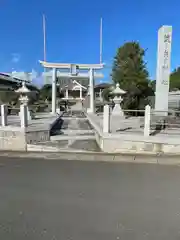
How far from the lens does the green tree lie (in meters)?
19.6

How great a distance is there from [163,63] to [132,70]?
8130 mm

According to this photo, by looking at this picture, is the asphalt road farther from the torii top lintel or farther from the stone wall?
the torii top lintel

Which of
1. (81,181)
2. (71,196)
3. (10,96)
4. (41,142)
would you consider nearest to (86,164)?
(81,181)

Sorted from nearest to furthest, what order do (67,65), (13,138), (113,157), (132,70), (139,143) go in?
1. (113,157)
2. (139,143)
3. (13,138)
4. (67,65)
5. (132,70)

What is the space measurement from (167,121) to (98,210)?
6.71 m

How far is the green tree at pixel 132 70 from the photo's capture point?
1963cm

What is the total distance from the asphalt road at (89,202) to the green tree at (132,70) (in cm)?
1417

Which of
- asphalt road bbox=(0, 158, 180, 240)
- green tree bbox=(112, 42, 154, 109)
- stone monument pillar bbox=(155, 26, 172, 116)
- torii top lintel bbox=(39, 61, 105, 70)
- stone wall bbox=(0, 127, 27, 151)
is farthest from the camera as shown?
green tree bbox=(112, 42, 154, 109)

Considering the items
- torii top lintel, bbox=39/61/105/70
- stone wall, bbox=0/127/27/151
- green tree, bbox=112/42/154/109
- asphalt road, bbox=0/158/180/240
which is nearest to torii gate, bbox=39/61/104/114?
torii top lintel, bbox=39/61/105/70

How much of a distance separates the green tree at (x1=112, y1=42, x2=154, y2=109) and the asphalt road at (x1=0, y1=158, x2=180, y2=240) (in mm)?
14166

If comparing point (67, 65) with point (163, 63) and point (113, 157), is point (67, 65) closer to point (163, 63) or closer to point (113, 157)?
point (163, 63)

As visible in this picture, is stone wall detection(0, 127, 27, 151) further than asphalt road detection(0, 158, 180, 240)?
Yes

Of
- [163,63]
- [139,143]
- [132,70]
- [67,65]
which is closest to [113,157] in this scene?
[139,143]

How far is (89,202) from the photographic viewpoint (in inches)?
136
